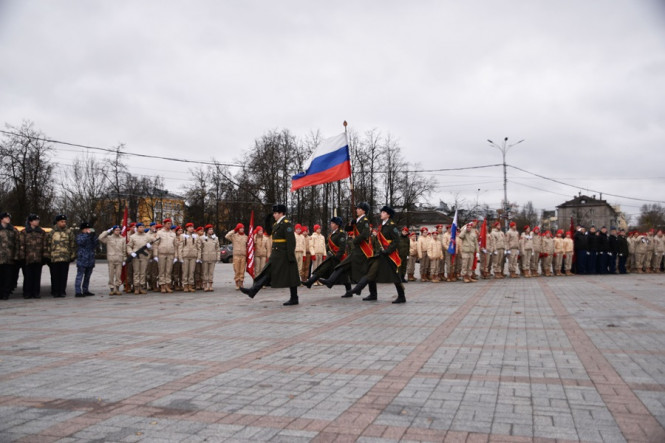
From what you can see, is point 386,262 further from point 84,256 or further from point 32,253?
point 32,253

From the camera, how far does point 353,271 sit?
1230cm

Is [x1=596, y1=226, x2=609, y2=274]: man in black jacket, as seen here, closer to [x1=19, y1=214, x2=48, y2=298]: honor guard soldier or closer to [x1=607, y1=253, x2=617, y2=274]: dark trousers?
[x1=607, y1=253, x2=617, y2=274]: dark trousers

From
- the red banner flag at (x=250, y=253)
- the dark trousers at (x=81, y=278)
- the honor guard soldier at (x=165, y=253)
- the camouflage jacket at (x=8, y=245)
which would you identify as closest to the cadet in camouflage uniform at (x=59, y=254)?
the dark trousers at (x=81, y=278)

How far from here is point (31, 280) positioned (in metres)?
13.6

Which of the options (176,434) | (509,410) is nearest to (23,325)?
(176,434)

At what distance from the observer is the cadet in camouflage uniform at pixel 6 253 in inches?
513

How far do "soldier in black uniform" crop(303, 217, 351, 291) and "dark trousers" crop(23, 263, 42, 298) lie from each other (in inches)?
271

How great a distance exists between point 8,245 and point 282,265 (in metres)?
7.15

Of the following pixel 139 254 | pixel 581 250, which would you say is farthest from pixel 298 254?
pixel 581 250

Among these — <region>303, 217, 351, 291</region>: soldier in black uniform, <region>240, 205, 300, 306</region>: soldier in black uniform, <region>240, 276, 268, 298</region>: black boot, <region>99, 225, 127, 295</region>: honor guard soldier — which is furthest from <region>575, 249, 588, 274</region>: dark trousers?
<region>99, 225, 127, 295</region>: honor guard soldier

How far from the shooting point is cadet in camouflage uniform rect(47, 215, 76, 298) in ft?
45.0

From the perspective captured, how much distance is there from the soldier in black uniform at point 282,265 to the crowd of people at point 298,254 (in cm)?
2

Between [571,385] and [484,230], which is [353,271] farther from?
[484,230]

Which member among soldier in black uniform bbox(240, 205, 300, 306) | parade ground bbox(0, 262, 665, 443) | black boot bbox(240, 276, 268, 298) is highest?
soldier in black uniform bbox(240, 205, 300, 306)
